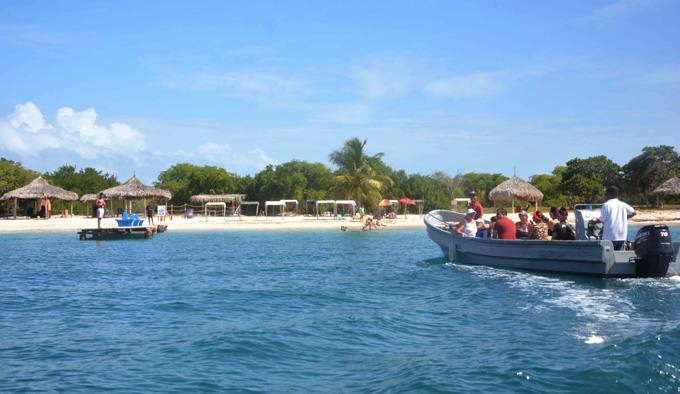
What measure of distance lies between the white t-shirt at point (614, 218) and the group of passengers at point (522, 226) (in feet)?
4.37

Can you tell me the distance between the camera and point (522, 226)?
40.1 feet

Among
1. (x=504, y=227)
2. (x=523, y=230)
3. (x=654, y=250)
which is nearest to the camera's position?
(x=654, y=250)

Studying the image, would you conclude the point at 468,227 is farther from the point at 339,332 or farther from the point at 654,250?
the point at 339,332

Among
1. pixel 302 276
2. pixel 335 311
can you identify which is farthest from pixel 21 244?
pixel 335 311

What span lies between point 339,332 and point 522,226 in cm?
665

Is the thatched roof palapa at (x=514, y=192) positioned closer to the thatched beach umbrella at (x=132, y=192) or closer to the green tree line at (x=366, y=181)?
the green tree line at (x=366, y=181)

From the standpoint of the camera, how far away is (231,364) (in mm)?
5801

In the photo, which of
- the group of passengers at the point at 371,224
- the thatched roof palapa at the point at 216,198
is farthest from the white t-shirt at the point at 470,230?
the thatched roof palapa at the point at 216,198

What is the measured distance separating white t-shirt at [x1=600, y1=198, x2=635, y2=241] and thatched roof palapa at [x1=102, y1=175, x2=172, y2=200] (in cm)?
3436

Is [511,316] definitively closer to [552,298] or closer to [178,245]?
[552,298]

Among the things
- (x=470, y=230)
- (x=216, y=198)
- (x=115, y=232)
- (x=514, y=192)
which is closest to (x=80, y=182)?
(x=216, y=198)

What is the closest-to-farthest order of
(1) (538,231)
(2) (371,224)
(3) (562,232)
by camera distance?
(3) (562,232), (1) (538,231), (2) (371,224)

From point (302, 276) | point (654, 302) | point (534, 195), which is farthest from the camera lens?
point (534, 195)

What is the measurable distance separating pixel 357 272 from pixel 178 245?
11.5m
